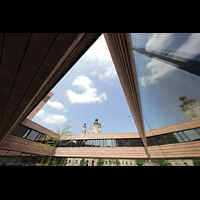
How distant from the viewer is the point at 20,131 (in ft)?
43.4

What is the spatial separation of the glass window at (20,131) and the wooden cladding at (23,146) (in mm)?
469

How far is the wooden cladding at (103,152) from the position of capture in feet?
48.5

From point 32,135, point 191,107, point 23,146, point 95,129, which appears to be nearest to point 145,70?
point 191,107

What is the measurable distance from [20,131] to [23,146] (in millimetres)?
2414

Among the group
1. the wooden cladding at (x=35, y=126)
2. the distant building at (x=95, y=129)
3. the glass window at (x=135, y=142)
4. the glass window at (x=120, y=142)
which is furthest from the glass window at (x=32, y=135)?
the distant building at (x=95, y=129)

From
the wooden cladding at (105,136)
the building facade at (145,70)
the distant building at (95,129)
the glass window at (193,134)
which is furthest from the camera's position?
the distant building at (95,129)

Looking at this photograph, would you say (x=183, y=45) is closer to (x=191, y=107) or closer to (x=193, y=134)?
(x=191, y=107)

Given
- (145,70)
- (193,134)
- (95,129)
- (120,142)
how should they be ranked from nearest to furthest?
1. (193,134)
2. (145,70)
3. (120,142)
4. (95,129)

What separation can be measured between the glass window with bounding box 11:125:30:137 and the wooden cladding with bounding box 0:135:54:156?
1.54 ft

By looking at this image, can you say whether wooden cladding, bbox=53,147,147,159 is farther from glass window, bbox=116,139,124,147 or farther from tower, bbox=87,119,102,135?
tower, bbox=87,119,102,135

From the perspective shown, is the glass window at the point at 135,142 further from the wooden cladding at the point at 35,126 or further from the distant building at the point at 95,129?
the distant building at the point at 95,129
